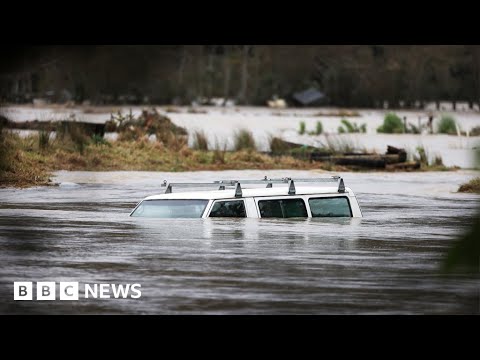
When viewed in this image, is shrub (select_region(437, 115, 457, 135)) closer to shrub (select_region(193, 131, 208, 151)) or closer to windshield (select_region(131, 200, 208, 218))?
shrub (select_region(193, 131, 208, 151))

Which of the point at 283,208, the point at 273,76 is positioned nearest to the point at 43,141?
the point at 283,208

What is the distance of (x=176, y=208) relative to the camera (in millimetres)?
16484

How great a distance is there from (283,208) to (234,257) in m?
1.61

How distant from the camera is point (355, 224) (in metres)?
17.6

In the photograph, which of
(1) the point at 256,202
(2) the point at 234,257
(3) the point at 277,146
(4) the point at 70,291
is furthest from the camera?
(3) the point at 277,146

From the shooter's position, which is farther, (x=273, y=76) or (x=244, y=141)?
(x=273, y=76)

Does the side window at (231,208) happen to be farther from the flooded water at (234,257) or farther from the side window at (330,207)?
A: the side window at (330,207)

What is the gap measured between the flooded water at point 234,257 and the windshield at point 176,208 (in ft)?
0.39

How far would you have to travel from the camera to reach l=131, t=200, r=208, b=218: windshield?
16328 millimetres

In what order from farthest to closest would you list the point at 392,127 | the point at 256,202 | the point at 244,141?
the point at 392,127 < the point at 244,141 < the point at 256,202

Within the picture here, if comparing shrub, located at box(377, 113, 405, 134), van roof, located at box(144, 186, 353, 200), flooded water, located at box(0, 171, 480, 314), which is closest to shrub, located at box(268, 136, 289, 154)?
shrub, located at box(377, 113, 405, 134)

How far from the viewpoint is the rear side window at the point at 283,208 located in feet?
52.3

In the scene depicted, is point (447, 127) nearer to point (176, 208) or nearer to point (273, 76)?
point (273, 76)
